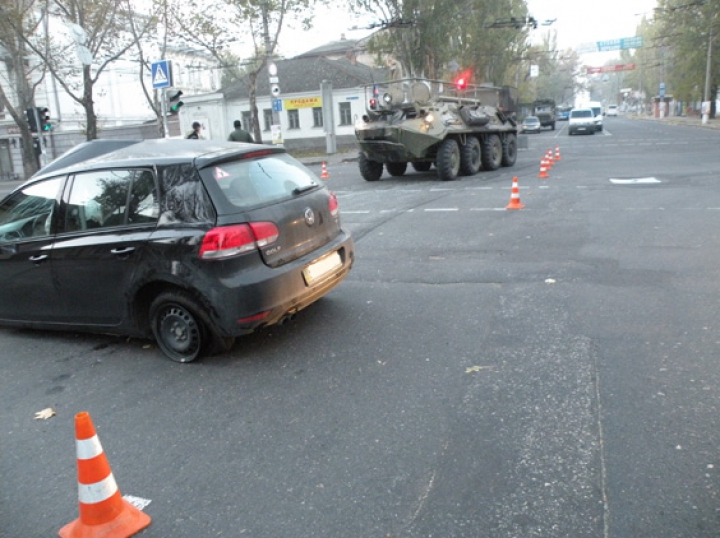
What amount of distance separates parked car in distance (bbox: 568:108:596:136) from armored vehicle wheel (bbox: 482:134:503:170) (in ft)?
80.2

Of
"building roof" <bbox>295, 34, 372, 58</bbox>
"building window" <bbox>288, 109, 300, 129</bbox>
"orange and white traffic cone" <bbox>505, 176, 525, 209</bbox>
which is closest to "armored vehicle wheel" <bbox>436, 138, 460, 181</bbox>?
"orange and white traffic cone" <bbox>505, 176, 525, 209</bbox>

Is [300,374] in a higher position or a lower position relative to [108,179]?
lower

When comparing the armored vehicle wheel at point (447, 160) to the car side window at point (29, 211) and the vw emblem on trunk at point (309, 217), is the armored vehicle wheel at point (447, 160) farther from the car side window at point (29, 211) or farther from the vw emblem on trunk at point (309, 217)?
the car side window at point (29, 211)

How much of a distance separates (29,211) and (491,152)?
14.8 m

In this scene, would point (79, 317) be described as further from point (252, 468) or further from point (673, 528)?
point (673, 528)

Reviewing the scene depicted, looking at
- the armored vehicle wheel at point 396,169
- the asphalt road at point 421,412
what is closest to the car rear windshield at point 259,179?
the asphalt road at point 421,412

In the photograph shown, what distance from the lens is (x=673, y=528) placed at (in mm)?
2621

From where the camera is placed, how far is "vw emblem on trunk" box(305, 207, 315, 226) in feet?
16.5

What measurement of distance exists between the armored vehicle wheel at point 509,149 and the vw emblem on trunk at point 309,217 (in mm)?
15497

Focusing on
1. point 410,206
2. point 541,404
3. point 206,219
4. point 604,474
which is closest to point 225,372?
point 206,219

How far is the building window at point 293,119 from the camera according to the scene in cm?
4284

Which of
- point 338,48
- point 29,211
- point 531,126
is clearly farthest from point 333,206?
point 338,48

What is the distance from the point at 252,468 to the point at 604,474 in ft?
5.75

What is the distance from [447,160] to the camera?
51.8 feet
